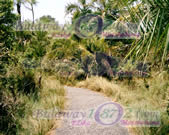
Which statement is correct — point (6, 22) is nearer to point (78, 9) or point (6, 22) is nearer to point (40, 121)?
point (40, 121)

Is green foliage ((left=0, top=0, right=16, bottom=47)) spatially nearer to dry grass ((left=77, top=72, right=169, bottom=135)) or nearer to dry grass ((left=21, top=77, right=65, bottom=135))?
dry grass ((left=21, top=77, right=65, bottom=135))

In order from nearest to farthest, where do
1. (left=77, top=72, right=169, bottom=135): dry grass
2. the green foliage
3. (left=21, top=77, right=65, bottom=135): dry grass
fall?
(left=77, top=72, right=169, bottom=135): dry grass
(left=21, top=77, right=65, bottom=135): dry grass
the green foliage

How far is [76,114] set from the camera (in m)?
3.68

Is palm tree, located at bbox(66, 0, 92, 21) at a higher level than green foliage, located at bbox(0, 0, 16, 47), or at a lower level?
higher

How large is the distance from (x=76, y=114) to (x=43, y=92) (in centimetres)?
160

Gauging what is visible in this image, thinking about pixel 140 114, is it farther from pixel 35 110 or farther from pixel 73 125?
pixel 35 110

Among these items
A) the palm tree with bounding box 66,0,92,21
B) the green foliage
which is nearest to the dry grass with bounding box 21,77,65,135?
the green foliage

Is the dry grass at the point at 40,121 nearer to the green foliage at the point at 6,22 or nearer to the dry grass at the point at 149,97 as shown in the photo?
the dry grass at the point at 149,97

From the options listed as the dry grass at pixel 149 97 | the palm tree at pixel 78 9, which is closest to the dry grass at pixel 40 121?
the dry grass at pixel 149 97

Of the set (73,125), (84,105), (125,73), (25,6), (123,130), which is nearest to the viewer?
(123,130)

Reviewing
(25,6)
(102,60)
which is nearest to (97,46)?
(102,60)

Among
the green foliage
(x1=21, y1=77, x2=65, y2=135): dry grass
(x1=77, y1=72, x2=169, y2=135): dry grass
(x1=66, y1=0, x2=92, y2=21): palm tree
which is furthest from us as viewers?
(x1=66, y1=0, x2=92, y2=21): palm tree

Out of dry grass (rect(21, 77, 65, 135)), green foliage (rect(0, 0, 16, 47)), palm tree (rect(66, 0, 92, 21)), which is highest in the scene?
palm tree (rect(66, 0, 92, 21))

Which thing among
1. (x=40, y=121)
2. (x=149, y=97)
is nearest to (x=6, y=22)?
(x=40, y=121)
